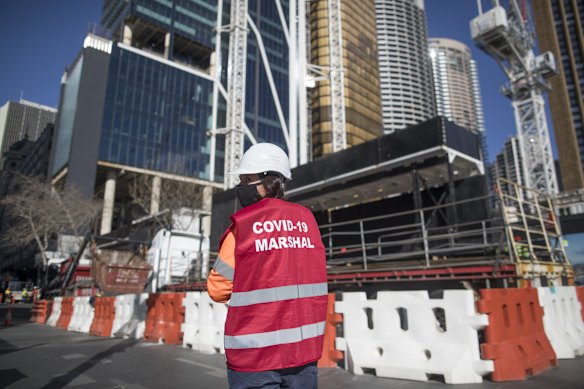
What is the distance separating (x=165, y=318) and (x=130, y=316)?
5.40ft

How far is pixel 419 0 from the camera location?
14512cm

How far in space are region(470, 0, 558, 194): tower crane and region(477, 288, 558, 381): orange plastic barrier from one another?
51160 millimetres

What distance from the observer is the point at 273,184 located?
216 cm

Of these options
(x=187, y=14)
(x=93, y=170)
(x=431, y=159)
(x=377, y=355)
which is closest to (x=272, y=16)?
(x=187, y=14)

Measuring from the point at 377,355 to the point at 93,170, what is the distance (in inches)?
1873

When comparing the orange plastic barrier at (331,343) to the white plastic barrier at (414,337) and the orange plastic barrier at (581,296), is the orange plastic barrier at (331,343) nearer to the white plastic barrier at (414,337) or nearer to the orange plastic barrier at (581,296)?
the white plastic barrier at (414,337)

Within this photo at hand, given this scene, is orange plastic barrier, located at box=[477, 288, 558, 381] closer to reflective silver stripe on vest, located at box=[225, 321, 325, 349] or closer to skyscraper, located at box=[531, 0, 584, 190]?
reflective silver stripe on vest, located at box=[225, 321, 325, 349]

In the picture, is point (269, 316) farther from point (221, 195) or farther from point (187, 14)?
point (187, 14)

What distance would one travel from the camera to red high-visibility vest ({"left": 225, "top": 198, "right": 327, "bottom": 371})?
173 cm

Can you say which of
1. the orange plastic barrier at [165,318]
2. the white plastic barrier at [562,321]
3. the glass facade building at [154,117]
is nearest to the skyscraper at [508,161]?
the glass facade building at [154,117]

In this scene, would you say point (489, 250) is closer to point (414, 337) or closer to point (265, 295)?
point (414, 337)

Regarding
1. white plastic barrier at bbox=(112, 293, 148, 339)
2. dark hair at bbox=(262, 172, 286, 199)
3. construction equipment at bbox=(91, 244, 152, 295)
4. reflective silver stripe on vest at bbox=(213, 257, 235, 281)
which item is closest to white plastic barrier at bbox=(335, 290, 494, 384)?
dark hair at bbox=(262, 172, 286, 199)

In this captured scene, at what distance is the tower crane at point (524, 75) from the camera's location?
49.6m


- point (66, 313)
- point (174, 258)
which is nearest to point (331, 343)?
point (66, 313)
